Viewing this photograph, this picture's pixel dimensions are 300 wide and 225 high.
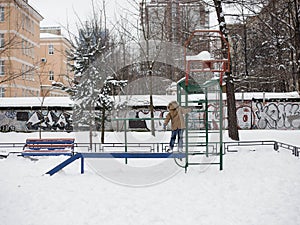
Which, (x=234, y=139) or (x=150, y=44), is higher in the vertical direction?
(x=150, y=44)

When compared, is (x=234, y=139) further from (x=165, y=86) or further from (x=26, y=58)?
(x=26, y=58)

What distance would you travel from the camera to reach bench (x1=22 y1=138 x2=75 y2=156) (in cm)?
1091

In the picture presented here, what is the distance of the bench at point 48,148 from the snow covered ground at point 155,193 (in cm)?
78

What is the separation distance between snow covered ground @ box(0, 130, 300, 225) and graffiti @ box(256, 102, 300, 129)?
11.1 m

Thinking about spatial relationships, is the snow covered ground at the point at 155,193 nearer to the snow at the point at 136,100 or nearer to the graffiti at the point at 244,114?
the graffiti at the point at 244,114

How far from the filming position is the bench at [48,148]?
35.8 ft

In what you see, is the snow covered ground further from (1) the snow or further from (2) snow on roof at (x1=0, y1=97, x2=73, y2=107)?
(2) snow on roof at (x1=0, y1=97, x2=73, y2=107)

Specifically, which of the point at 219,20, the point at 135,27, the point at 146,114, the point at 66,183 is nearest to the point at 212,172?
the point at 66,183

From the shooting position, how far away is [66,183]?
295 inches

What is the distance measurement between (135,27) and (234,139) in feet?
27.7

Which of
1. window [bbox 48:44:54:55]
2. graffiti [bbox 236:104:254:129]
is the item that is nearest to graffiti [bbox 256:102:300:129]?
graffiti [bbox 236:104:254:129]

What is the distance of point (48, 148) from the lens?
11.4 meters

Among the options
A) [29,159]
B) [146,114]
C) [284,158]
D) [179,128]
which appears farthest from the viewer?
[146,114]

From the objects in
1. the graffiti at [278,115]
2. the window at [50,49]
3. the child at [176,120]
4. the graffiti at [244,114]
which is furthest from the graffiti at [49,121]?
the window at [50,49]
